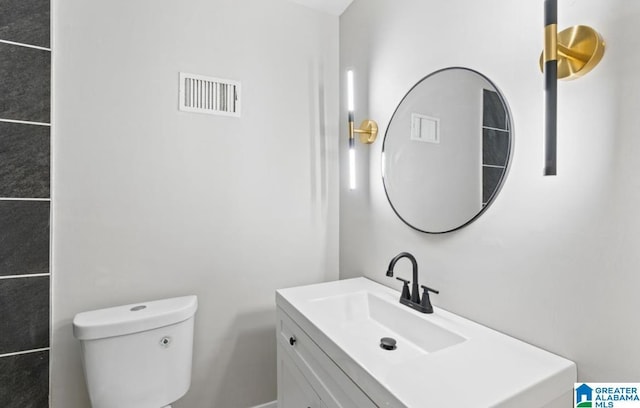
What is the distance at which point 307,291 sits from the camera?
144 centimetres

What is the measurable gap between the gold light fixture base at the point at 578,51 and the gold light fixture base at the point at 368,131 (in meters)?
0.85

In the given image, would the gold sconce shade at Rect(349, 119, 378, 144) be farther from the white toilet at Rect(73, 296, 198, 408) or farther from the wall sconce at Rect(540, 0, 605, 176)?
the white toilet at Rect(73, 296, 198, 408)

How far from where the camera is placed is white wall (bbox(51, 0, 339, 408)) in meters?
1.33

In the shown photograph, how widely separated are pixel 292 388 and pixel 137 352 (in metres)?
0.66

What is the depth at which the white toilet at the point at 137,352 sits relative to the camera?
47.1 inches

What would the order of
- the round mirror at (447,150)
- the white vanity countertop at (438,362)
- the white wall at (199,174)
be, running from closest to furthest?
1. the white vanity countertop at (438,362)
2. the round mirror at (447,150)
3. the white wall at (199,174)

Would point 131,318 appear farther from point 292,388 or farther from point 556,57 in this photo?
point 556,57

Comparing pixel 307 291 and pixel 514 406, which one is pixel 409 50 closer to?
pixel 307 291

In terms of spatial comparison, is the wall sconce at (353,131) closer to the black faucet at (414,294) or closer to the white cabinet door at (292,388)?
the black faucet at (414,294)

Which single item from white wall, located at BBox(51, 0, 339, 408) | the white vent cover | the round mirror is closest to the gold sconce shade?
the round mirror

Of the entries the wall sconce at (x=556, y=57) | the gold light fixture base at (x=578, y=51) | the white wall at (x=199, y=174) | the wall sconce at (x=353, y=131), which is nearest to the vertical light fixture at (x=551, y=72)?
the wall sconce at (x=556, y=57)

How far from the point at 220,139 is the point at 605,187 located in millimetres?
1527

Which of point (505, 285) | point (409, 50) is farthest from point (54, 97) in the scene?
point (505, 285)

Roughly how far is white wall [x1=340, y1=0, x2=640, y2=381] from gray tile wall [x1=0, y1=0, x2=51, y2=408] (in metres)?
1.57
